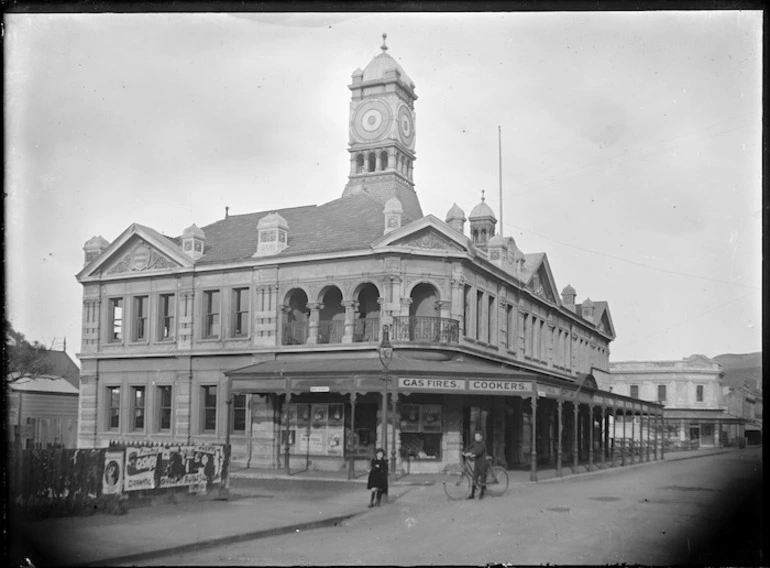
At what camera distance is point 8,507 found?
13.7 metres

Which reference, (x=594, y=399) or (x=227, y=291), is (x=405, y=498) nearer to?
(x=227, y=291)

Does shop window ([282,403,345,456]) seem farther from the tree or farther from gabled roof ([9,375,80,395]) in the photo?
the tree

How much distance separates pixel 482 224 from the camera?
31.9 m

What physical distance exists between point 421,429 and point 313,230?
7.27 m

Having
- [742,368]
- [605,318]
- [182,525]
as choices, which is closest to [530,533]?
[182,525]

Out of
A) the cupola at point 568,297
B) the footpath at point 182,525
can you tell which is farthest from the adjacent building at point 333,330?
the cupola at point 568,297

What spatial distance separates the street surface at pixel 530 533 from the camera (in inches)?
525

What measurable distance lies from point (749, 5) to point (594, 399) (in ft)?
73.1

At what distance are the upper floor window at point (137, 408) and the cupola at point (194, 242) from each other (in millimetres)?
4048

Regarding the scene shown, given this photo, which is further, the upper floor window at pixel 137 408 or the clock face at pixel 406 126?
the upper floor window at pixel 137 408

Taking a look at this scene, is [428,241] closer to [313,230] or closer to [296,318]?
[313,230]

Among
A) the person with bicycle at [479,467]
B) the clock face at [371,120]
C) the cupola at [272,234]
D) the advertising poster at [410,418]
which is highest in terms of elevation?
the clock face at [371,120]

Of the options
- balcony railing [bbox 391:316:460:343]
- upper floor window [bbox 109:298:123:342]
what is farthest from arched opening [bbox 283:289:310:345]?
upper floor window [bbox 109:298:123:342]

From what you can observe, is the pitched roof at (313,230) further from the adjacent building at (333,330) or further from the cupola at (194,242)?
the cupola at (194,242)
